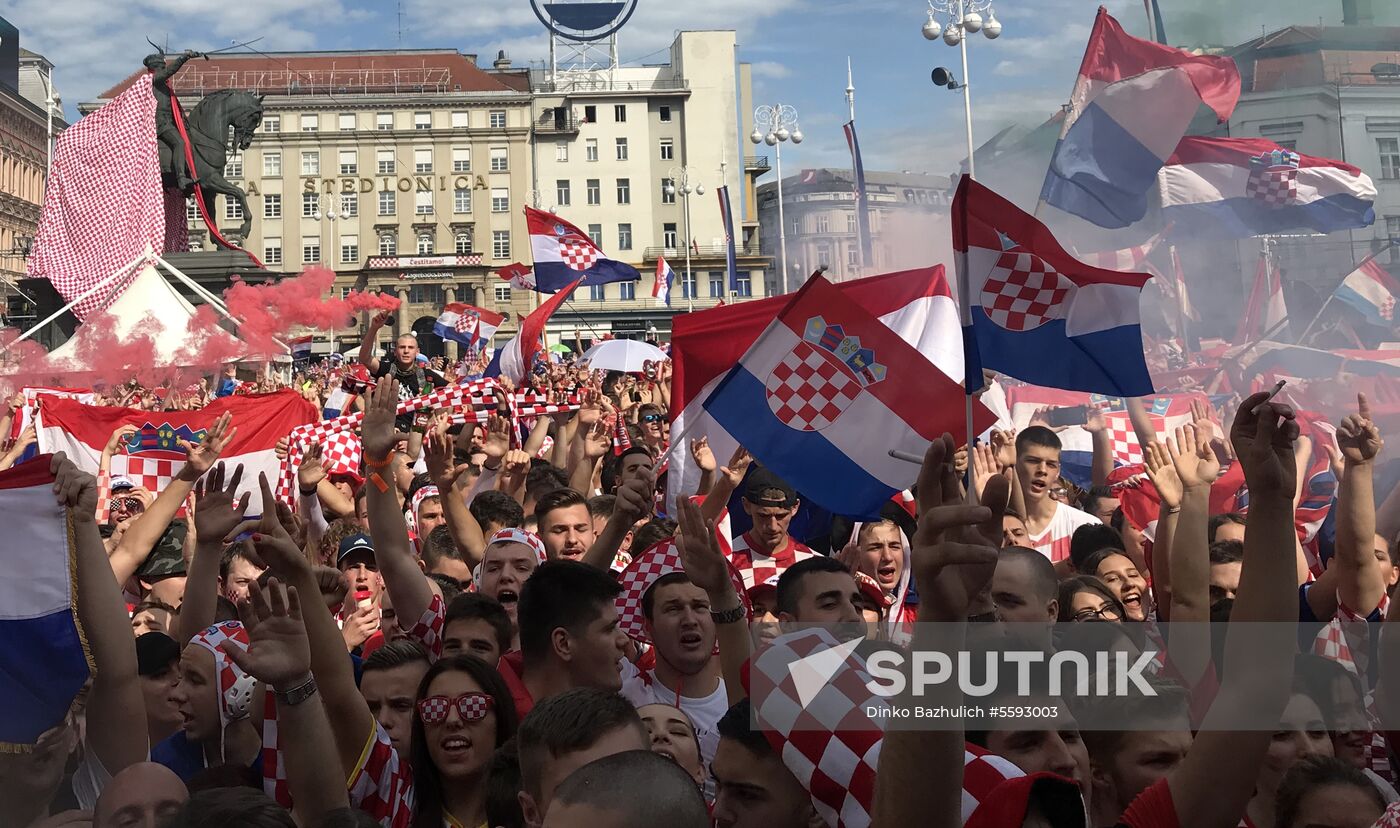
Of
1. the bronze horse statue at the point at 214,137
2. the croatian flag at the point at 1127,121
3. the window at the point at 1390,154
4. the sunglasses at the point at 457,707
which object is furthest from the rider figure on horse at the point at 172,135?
the sunglasses at the point at 457,707

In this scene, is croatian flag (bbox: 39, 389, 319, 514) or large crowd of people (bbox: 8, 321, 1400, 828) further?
croatian flag (bbox: 39, 389, 319, 514)

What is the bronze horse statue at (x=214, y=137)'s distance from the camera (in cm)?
2503

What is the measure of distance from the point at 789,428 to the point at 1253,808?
2.64 metres

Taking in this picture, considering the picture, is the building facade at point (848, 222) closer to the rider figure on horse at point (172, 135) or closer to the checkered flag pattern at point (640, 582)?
the checkered flag pattern at point (640, 582)

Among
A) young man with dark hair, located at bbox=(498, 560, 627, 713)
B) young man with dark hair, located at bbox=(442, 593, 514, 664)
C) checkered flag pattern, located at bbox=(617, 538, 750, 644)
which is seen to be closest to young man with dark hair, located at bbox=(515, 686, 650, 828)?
young man with dark hair, located at bbox=(498, 560, 627, 713)

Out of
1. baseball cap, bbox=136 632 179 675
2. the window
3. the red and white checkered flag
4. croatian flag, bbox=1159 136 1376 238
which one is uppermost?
the red and white checkered flag

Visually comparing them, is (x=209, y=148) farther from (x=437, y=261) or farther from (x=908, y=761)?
→ (x=437, y=261)

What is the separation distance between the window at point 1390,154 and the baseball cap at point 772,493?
351 centimetres

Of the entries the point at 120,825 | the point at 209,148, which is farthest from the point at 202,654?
the point at 209,148

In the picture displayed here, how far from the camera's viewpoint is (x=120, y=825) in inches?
124

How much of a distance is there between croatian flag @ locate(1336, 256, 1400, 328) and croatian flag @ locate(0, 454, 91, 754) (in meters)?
8.30

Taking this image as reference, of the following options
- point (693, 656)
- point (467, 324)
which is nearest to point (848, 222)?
point (467, 324)

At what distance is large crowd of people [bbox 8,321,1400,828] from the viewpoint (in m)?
Answer: 2.79

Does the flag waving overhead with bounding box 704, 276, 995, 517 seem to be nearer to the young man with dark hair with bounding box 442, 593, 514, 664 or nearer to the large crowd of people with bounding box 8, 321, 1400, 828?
the large crowd of people with bounding box 8, 321, 1400, 828
